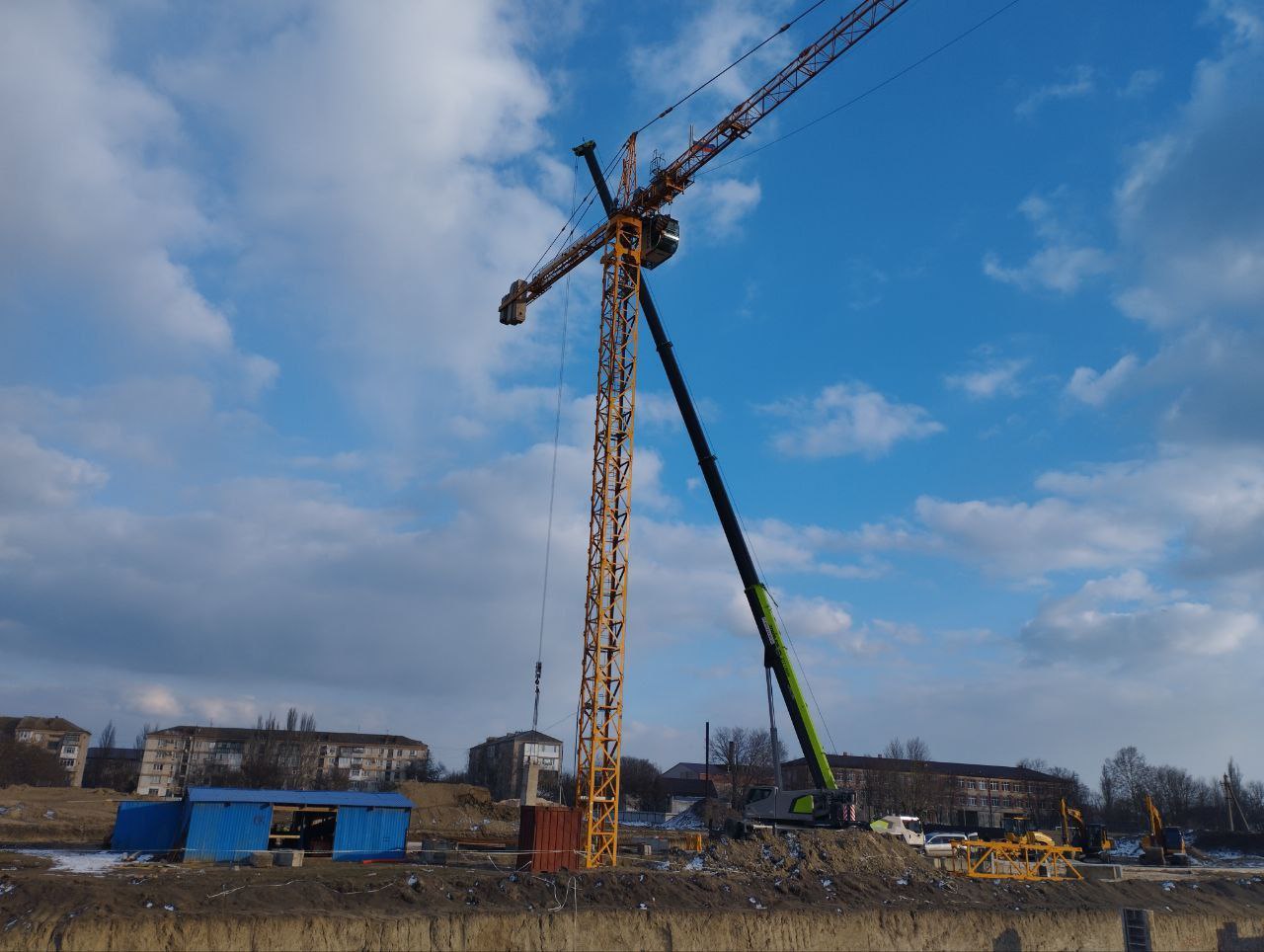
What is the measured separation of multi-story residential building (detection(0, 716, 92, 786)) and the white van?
11738cm

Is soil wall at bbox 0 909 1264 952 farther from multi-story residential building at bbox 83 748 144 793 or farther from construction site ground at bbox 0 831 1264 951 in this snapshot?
multi-story residential building at bbox 83 748 144 793

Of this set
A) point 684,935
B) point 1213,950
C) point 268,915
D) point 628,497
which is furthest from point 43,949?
point 1213,950

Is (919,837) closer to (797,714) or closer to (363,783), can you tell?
(797,714)

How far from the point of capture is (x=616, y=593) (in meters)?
33.2

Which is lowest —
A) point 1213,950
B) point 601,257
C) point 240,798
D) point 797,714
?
point 1213,950

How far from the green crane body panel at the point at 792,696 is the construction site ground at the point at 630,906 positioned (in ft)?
11.3

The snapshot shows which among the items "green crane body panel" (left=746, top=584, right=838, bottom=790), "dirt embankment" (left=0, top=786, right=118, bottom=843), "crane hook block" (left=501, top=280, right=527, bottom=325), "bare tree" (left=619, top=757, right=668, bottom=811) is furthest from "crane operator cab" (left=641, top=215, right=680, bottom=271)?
"bare tree" (left=619, top=757, right=668, bottom=811)

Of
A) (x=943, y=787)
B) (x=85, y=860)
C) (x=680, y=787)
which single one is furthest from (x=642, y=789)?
(x=85, y=860)

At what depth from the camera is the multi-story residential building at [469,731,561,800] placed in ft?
351

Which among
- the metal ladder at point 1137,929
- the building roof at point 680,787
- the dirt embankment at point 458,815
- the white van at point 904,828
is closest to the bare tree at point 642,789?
the building roof at point 680,787

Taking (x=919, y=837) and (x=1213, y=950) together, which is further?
(x=919, y=837)

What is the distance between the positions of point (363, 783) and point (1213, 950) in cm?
11021

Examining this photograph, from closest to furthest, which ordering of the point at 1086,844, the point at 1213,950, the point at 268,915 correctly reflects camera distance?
1. the point at 268,915
2. the point at 1213,950
3. the point at 1086,844

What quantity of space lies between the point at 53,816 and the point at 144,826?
22.0 metres
